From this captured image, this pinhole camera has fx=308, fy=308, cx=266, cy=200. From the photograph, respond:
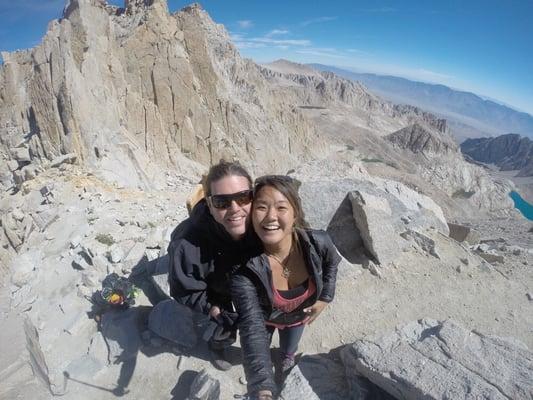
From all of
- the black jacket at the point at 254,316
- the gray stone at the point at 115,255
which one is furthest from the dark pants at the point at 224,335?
the gray stone at the point at 115,255

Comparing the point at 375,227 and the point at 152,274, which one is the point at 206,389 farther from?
the point at 375,227

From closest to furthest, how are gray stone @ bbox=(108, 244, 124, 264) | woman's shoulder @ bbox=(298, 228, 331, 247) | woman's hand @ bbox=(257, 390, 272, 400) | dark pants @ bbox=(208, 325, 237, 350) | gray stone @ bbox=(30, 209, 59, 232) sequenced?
woman's hand @ bbox=(257, 390, 272, 400)
woman's shoulder @ bbox=(298, 228, 331, 247)
dark pants @ bbox=(208, 325, 237, 350)
gray stone @ bbox=(108, 244, 124, 264)
gray stone @ bbox=(30, 209, 59, 232)

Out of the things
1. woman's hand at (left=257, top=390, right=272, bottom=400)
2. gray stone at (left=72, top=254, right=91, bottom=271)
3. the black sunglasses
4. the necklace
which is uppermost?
the black sunglasses

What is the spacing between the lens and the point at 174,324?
4.77 m

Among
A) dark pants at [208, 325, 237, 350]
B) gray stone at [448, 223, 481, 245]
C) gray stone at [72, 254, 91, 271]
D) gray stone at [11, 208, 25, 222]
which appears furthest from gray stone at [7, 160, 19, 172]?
gray stone at [448, 223, 481, 245]

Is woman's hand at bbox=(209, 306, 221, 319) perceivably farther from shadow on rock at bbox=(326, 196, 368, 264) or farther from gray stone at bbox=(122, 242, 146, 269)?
shadow on rock at bbox=(326, 196, 368, 264)

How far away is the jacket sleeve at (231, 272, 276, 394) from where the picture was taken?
244 cm

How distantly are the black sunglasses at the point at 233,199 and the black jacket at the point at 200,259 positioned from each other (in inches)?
12.6

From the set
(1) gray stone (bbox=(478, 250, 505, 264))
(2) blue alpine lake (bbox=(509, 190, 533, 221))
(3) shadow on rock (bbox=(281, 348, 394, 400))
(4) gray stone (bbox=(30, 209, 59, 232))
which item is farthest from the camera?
(2) blue alpine lake (bbox=(509, 190, 533, 221))

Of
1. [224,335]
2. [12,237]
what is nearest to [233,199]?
[224,335]

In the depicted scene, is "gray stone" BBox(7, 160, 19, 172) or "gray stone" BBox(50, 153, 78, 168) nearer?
"gray stone" BBox(50, 153, 78, 168)

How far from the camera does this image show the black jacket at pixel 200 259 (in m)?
3.09

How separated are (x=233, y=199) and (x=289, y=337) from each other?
79.7 inches

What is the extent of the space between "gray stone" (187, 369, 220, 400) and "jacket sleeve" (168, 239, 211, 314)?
1.02 meters
